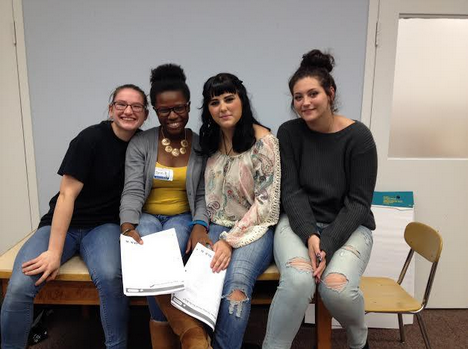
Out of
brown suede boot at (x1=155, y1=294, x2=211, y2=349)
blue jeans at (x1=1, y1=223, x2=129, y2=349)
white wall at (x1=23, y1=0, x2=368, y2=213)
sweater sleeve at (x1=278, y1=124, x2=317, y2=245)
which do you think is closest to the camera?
brown suede boot at (x1=155, y1=294, x2=211, y2=349)

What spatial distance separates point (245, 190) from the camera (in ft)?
5.33

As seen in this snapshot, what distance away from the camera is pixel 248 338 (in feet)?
6.60

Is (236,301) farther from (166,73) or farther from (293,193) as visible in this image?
(166,73)

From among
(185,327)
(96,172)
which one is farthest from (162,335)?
(96,172)

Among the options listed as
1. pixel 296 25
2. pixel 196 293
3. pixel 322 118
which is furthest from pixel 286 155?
pixel 296 25

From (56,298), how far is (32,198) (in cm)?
91

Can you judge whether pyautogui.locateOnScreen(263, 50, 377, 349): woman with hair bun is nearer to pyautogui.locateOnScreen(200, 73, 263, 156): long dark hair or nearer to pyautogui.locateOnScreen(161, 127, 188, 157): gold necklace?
pyautogui.locateOnScreen(200, 73, 263, 156): long dark hair

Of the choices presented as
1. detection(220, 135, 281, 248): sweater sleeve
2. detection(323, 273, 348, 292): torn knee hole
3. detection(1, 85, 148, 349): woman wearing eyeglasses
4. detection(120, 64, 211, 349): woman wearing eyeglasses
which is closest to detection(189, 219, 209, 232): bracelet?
detection(120, 64, 211, 349): woman wearing eyeglasses

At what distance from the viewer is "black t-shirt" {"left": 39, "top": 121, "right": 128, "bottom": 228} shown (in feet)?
5.20

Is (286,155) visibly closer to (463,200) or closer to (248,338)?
(248,338)

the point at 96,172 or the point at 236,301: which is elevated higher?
the point at 96,172

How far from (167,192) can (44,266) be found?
0.59 meters

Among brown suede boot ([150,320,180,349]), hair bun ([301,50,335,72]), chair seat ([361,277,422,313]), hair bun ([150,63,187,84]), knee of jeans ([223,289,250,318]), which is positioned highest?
hair bun ([301,50,335,72])

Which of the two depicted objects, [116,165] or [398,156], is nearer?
[116,165]
